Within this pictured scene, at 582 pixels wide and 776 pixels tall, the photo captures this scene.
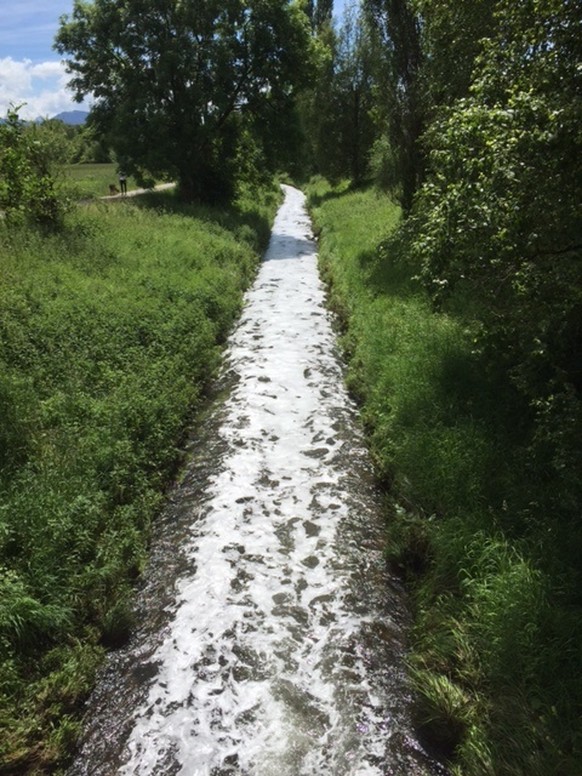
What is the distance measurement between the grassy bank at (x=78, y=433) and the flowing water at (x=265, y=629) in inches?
15.2

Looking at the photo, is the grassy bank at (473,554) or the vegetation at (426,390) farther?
the vegetation at (426,390)

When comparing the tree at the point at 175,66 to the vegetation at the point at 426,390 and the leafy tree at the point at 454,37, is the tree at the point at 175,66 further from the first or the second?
the leafy tree at the point at 454,37

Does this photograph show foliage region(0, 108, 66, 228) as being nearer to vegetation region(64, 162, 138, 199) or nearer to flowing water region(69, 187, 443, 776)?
vegetation region(64, 162, 138, 199)

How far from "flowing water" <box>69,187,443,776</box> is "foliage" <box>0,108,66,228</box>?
9.65m

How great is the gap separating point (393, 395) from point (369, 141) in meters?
31.4

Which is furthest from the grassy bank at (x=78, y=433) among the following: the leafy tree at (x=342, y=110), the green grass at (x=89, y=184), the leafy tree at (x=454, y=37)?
the leafy tree at (x=342, y=110)

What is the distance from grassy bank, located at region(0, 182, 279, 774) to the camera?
4.85 m

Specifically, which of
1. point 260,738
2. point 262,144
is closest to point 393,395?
point 260,738

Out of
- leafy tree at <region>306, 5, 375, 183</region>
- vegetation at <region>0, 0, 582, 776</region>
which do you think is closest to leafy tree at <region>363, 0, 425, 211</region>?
vegetation at <region>0, 0, 582, 776</region>

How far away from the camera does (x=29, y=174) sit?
14.6 m

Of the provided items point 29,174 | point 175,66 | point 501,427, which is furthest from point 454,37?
point 175,66

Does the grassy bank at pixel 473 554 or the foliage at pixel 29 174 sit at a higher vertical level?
the foliage at pixel 29 174

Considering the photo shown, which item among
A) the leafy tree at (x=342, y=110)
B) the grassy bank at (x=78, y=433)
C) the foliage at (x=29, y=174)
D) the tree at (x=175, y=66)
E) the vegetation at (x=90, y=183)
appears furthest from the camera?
the leafy tree at (x=342, y=110)

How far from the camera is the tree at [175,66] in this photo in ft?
76.9
